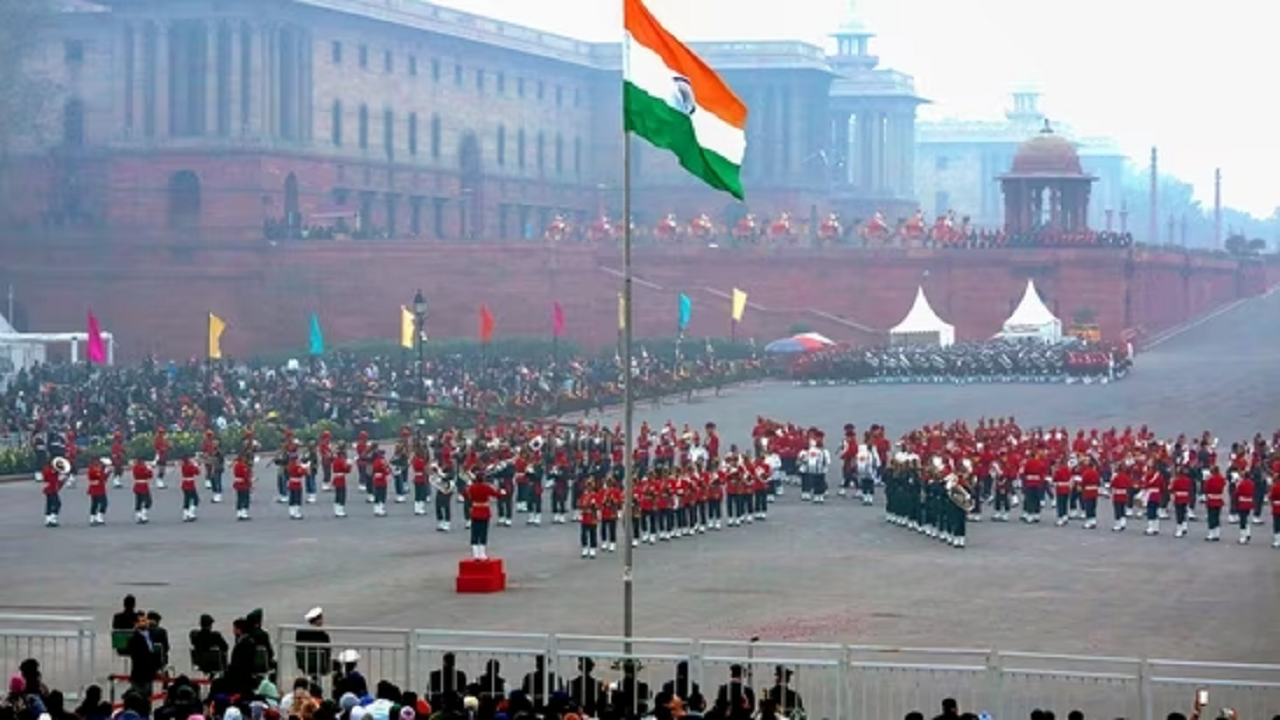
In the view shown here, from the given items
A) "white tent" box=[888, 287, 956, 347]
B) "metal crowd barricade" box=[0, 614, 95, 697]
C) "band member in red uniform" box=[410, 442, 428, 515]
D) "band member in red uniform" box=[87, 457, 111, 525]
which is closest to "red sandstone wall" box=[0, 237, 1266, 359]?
"white tent" box=[888, 287, 956, 347]

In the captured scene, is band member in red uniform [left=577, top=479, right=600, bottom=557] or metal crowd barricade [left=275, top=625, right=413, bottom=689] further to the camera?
band member in red uniform [left=577, top=479, right=600, bottom=557]

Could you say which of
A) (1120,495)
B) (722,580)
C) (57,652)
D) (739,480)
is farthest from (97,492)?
(1120,495)

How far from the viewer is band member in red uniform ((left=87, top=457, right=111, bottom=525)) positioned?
39.2 metres

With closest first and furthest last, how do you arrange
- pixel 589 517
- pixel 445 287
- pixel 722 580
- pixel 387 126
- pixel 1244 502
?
pixel 722 580
pixel 589 517
pixel 1244 502
pixel 445 287
pixel 387 126

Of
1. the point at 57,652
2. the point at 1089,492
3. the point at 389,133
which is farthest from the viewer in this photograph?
the point at 389,133

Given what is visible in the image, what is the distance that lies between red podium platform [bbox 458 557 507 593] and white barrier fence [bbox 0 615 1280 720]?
5173 millimetres

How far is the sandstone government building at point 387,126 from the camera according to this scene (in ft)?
286

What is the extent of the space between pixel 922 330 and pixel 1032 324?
11.1 feet

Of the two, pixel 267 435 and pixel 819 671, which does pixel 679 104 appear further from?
pixel 267 435

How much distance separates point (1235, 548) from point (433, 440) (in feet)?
54.8

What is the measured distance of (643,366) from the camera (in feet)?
225

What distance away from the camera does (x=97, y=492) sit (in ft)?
129

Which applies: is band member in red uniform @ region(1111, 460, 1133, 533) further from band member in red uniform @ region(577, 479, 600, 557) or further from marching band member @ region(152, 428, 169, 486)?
marching band member @ region(152, 428, 169, 486)

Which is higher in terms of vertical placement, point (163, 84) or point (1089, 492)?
point (163, 84)
